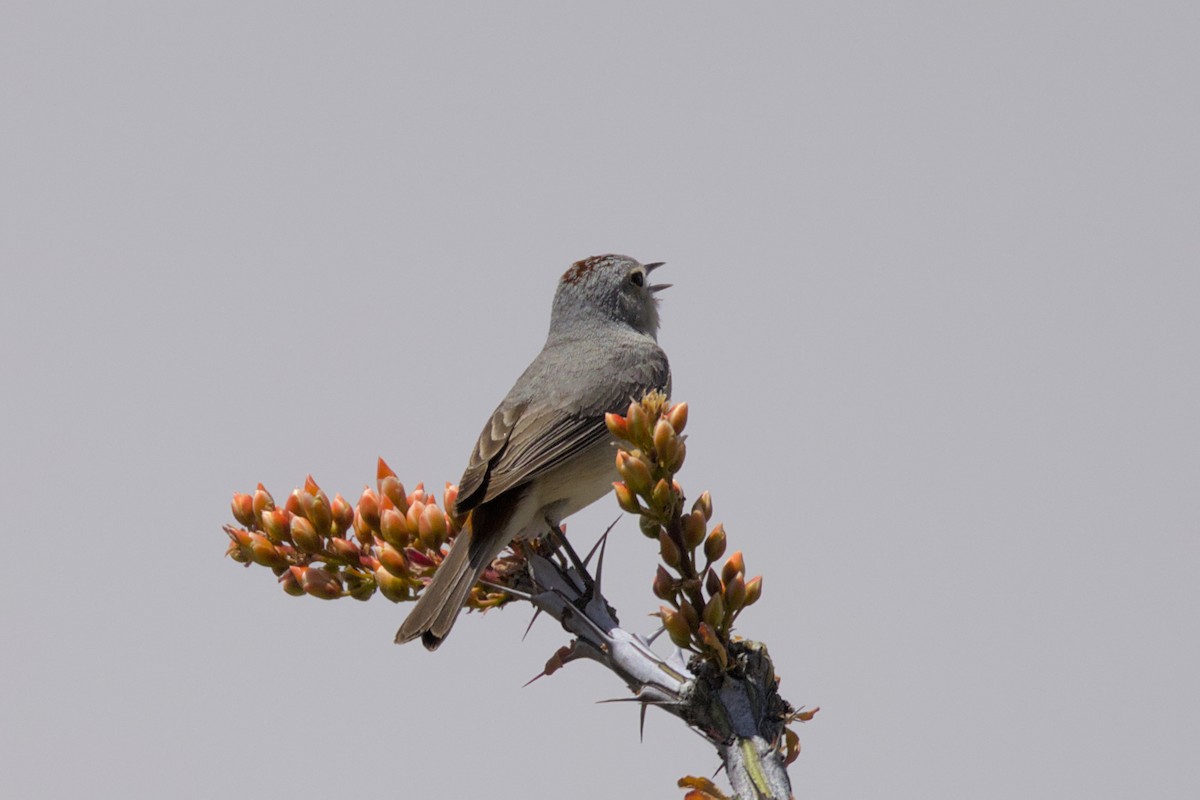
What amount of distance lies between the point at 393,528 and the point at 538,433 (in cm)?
176

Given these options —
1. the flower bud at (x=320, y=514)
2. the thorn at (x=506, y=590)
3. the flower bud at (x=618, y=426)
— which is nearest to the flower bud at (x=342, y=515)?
the flower bud at (x=320, y=514)

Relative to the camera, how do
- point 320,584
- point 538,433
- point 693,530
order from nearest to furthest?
point 693,530
point 320,584
point 538,433

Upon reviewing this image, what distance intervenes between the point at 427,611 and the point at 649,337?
419 cm

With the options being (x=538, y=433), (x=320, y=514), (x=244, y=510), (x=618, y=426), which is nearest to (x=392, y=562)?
(x=320, y=514)

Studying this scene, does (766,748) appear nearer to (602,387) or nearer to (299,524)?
(299,524)

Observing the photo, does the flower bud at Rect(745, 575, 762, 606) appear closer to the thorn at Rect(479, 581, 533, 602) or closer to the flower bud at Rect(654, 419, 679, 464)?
the flower bud at Rect(654, 419, 679, 464)

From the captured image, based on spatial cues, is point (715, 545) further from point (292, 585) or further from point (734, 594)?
point (292, 585)

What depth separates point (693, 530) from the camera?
343 cm

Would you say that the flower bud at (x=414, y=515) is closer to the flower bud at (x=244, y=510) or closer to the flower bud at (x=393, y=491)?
the flower bud at (x=393, y=491)

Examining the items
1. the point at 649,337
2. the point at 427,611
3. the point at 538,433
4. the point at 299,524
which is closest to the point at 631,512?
the point at 427,611

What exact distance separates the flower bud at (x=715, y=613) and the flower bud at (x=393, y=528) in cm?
130

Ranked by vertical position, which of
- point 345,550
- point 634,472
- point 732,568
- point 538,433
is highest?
point 538,433

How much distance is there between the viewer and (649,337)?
7996 mm

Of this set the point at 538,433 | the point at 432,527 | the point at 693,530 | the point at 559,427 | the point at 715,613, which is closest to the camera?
the point at 715,613
